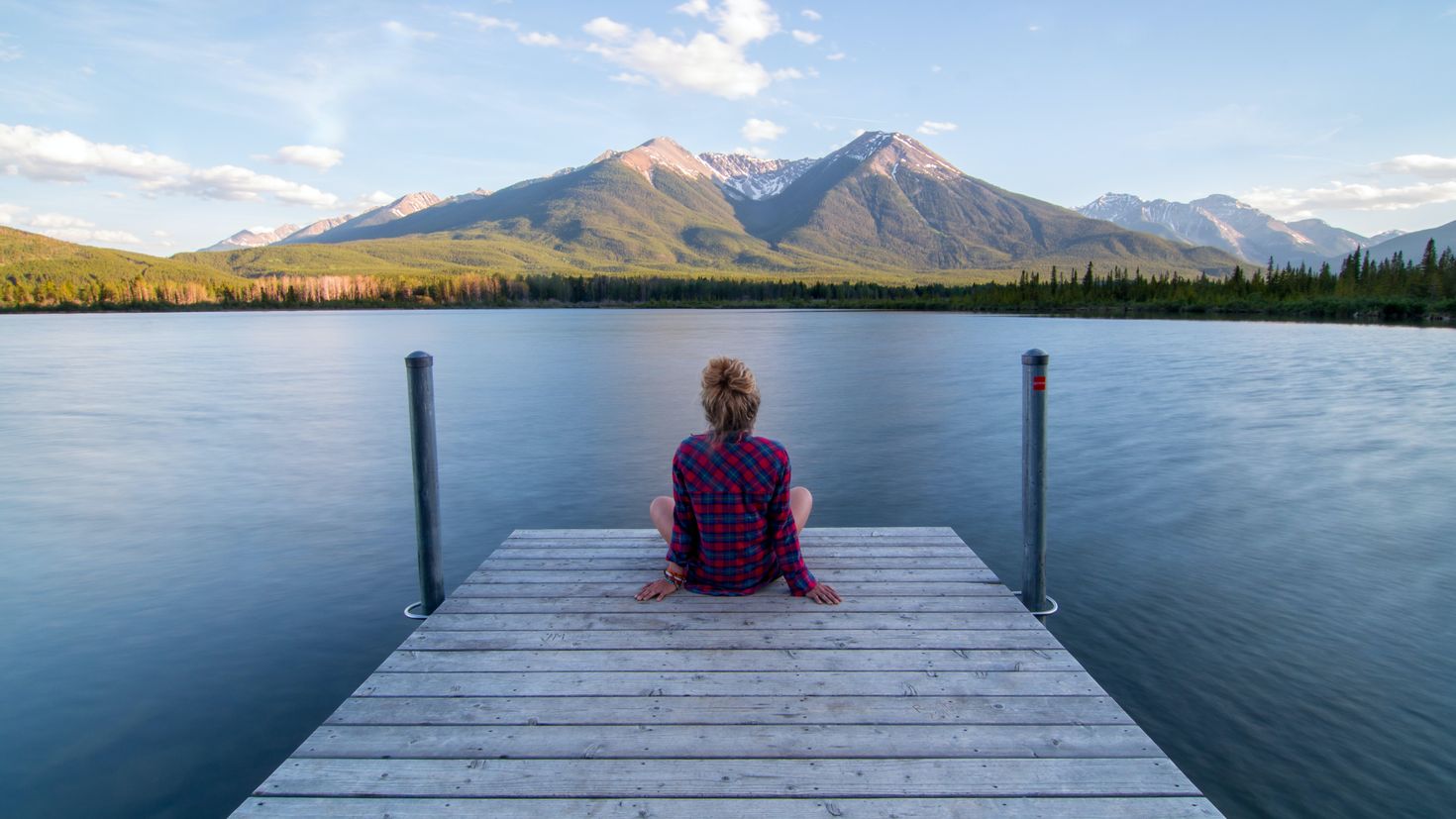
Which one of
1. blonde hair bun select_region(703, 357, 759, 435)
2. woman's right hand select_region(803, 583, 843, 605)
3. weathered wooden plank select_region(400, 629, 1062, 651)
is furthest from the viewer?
woman's right hand select_region(803, 583, 843, 605)

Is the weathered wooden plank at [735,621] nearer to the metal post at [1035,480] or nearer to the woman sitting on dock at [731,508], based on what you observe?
the woman sitting on dock at [731,508]

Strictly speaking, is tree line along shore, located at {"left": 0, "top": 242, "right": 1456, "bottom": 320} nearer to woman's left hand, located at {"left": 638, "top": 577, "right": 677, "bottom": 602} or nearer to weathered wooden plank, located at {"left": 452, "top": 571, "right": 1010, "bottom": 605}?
weathered wooden plank, located at {"left": 452, "top": 571, "right": 1010, "bottom": 605}

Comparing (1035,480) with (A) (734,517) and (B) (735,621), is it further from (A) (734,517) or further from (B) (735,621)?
(B) (735,621)

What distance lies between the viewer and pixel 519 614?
5.81m

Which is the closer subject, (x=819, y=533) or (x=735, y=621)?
(x=735, y=621)

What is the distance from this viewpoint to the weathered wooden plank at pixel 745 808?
11.4 ft

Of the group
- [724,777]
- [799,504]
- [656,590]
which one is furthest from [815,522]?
[724,777]

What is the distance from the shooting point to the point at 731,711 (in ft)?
14.2

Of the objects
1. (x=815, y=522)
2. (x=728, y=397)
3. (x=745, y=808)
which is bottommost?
(x=815, y=522)

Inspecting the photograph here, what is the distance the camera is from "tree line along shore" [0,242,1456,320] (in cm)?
7362

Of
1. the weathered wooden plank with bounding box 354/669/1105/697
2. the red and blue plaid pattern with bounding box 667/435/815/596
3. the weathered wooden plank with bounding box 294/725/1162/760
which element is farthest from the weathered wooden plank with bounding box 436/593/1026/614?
the weathered wooden plank with bounding box 294/725/1162/760

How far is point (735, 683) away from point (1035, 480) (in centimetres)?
336

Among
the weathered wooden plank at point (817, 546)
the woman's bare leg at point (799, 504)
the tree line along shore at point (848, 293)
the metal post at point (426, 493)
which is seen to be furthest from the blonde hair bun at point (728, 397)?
the tree line along shore at point (848, 293)

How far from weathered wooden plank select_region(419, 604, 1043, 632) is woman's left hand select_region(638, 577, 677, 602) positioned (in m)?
0.13
